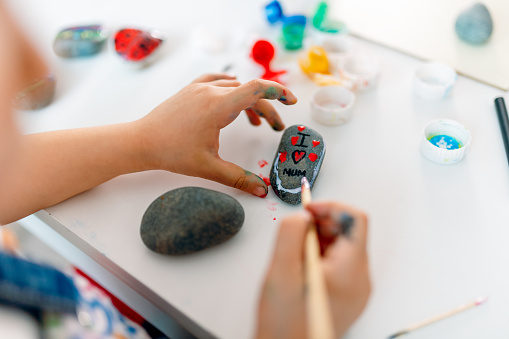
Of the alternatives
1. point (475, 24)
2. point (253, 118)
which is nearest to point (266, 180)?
point (253, 118)

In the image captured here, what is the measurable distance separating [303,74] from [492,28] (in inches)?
15.4

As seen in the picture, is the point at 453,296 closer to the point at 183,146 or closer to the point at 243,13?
the point at 183,146

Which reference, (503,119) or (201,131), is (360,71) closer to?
(503,119)

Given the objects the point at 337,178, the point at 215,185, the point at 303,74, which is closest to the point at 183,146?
the point at 215,185

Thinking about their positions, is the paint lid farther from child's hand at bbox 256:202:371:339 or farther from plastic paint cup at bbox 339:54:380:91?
child's hand at bbox 256:202:371:339

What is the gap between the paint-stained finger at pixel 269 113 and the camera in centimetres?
71

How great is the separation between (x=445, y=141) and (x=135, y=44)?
63cm

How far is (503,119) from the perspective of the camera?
71 centimetres

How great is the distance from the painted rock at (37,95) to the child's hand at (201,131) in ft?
0.96

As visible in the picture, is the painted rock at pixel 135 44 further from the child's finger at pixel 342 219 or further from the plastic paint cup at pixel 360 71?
the child's finger at pixel 342 219

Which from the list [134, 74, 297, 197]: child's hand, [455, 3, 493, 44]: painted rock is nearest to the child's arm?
[134, 74, 297, 197]: child's hand

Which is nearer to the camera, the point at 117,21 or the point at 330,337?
the point at 330,337

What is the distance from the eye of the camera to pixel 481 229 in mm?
585

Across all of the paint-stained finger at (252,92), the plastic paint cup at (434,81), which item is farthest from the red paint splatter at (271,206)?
the plastic paint cup at (434,81)
